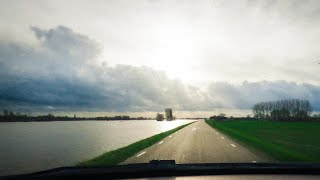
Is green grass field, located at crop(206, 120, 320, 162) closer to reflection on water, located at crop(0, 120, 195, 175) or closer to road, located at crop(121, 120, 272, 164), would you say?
road, located at crop(121, 120, 272, 164)

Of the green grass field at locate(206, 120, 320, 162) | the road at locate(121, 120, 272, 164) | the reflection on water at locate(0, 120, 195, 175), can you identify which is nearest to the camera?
the road at locate(121, 120, 272, 164)

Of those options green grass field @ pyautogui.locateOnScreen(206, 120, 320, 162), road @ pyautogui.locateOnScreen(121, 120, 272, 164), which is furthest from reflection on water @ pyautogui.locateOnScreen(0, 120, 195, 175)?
green grass field @ pyautogui.locateOnScreen(206, 120, 320, 162)

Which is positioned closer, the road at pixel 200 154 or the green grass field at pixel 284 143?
the road at pixel 200 154

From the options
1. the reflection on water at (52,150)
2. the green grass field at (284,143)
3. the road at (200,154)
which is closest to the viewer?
the road at (200,154)

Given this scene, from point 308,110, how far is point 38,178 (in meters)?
210

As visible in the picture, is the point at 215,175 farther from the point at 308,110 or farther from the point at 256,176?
the point at 308,110

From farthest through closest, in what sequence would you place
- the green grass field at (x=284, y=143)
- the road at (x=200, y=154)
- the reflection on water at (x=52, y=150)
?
the reflection on water at (x=52, y=150) < the green grass field at (x=284, y=143) < the road at (x=200, y=154)

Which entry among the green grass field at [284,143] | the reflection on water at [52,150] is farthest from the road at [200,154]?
the reflection on water at [52,150]

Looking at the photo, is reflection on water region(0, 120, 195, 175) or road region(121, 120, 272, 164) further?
reflection on water region(0, 120, 195, 175)

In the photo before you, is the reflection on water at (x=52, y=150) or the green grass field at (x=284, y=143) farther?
the reflection on water at (x=52, y=150)

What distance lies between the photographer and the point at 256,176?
486cm

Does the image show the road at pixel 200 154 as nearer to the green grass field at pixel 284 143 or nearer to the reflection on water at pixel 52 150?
the green grass field at pixel 284 143

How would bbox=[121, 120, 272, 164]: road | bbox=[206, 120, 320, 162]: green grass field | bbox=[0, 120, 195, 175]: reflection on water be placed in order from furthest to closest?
bbox=[0, 120, 195, 175]: reflection on water < bbox=[206, 120, 320, 162]: green grass field < bbox=[121, 120, 272, 164]: road

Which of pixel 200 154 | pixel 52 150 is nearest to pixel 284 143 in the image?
pixel 200 154
